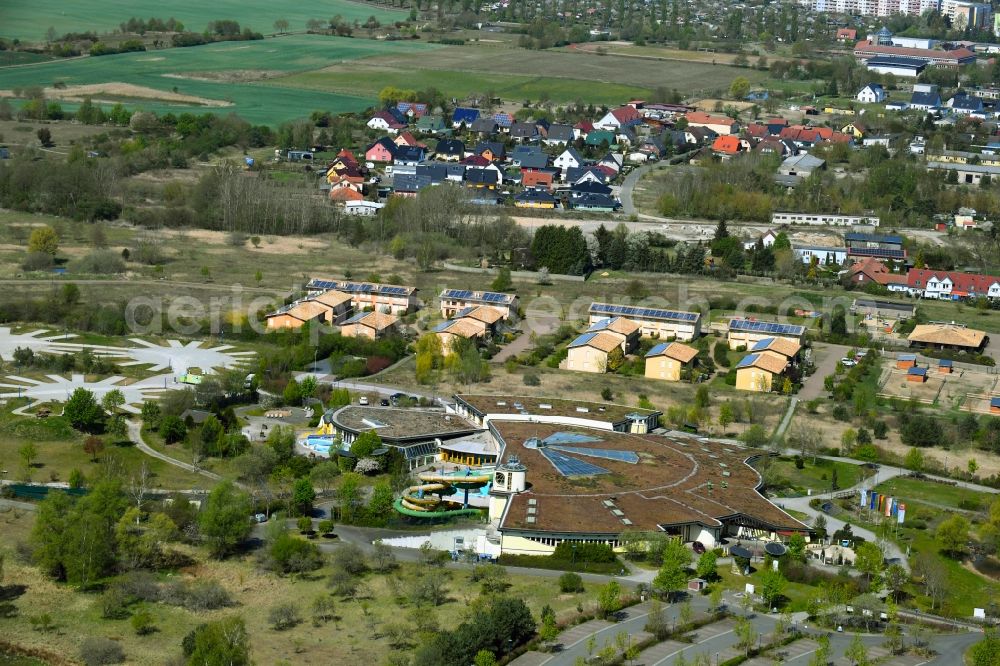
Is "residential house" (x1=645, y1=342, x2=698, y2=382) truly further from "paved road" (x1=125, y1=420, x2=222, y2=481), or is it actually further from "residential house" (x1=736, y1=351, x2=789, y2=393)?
"paved road" (x1=125, y1=420, x2=222, y2=481)

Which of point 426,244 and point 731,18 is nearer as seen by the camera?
point 426,244

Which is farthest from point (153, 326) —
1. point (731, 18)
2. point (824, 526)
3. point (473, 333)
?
point (731, 18)

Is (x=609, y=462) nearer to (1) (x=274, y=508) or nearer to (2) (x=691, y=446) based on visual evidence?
(2) (x=691, y=446)

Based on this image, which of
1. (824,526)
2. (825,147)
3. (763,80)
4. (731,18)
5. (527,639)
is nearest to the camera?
(527,639)

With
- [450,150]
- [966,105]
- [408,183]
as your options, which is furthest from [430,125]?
[966,105]

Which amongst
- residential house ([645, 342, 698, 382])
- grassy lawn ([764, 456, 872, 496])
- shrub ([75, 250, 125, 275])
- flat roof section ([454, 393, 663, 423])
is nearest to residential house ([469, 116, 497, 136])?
shrub ([75, 250, 125, 275])

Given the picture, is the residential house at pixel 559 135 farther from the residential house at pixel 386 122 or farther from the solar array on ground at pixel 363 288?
the solar array on ground at pixel 363 288
